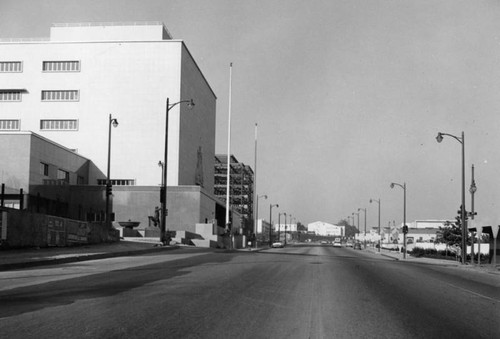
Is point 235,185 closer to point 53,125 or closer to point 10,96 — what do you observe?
point 53,125

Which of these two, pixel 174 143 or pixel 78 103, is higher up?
pixel 78 103

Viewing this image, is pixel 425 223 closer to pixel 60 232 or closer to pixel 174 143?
pixel 174 143

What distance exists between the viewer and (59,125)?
7538 cm

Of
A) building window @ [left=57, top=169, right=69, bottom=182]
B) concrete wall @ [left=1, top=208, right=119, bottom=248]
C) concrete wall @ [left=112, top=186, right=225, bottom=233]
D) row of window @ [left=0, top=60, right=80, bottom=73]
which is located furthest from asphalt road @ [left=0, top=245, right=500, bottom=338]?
row of window @ [left=0, top=60, right=80, bottom=73]

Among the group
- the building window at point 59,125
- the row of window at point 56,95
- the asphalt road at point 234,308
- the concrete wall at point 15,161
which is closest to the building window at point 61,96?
the row of window at point 56,95

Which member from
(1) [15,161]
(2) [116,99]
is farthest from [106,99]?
(1) [15,161]

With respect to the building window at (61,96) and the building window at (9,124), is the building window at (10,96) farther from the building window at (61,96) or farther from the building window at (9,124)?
the building window at (61,96)

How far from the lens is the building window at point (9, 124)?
246 ft

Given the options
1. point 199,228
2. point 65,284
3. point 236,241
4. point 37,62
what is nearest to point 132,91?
point 37,62

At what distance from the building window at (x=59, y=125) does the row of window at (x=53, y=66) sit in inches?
274

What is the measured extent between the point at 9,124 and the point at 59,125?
22.0 ft

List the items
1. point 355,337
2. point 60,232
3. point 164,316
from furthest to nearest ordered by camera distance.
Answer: point 60,232 < point 164,316 < point 355,337

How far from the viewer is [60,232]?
33500 mm

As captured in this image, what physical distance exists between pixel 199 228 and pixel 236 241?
13.5 m
